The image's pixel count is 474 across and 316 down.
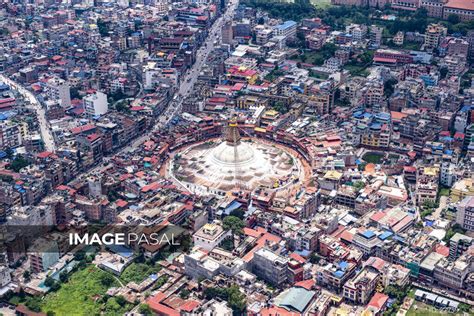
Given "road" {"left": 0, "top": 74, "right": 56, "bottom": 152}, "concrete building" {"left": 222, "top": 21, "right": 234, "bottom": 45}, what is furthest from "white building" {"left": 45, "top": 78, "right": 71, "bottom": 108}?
"concrete building" {"left": 222, "top": 21, "right": 234, "bottom": 45}

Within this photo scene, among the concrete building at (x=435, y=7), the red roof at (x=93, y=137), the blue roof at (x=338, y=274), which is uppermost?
the concrete building at (x=435, y=7)

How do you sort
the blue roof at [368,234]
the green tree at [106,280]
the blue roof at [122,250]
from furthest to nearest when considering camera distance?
the blue roof at [368,234] < the blue roof at [122,250] < the green tree at [106,280]

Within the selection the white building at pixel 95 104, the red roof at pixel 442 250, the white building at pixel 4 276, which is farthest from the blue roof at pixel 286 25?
the white building at pixel 4 276

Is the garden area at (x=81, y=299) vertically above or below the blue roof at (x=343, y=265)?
below

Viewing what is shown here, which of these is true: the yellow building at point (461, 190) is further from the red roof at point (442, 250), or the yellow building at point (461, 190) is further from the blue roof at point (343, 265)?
the blue roof at point (343, 265)

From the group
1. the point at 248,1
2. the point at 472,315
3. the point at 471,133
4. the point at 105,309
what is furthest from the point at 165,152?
the point at 248,1

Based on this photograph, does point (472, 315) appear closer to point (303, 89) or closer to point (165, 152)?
point (165, 152)
